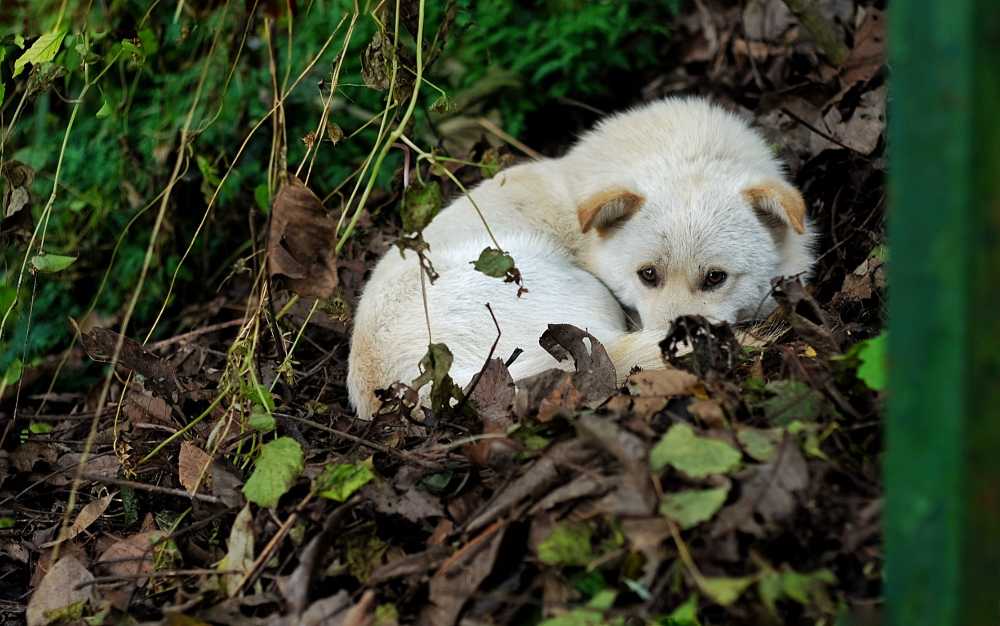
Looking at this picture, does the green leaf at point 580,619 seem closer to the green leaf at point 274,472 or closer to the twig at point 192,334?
the green leaf at point 274,472

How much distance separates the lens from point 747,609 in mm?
2135

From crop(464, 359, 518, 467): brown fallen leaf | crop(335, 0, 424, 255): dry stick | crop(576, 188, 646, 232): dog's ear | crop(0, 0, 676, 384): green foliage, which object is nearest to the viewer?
crop(464, 359, 518, 467): brown fallen leaf

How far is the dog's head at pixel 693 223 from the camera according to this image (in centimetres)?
424

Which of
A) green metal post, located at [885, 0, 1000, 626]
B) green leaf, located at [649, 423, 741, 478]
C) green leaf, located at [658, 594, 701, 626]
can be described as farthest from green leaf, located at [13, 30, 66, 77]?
green metal post, located at [885, 0, 1000, 626]

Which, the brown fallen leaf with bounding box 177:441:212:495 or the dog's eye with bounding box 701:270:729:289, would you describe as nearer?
the brown fallen leaf with bounding box 177:441:212:495

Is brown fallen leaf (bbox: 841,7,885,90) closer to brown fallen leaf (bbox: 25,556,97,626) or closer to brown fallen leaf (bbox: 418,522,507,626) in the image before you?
brown fallen leaf (bbox: 418,522,507,626)

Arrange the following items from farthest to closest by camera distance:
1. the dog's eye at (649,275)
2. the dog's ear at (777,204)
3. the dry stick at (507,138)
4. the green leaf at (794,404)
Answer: the dry stick at (507,138) → the dog's eye at (649,275) → the dog's ear at (777,204) → the green leaf at (794,404)

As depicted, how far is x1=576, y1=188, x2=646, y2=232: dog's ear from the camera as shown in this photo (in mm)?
4242

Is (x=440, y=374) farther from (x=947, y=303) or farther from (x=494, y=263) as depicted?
(x=947, y=303)

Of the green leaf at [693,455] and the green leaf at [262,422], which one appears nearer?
the green leaf at [693,455]

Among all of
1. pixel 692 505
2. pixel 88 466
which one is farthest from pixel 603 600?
pixel 88 466

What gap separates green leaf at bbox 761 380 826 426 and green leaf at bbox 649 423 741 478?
24cm

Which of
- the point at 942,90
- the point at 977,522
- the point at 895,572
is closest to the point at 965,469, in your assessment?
the point at 977,522

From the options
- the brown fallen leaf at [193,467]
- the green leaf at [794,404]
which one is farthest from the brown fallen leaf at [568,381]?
the brown fallen leaf at [193,467]
